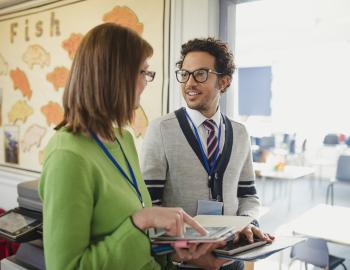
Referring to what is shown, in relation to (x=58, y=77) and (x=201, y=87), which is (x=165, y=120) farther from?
(x=58, y=77)

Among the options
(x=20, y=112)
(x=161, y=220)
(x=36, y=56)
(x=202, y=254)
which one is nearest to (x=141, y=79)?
(x=161, y=220)

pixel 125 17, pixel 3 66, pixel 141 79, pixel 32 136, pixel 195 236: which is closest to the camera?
pixel 195 236

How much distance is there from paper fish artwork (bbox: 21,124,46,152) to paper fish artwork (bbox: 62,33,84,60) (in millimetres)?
703

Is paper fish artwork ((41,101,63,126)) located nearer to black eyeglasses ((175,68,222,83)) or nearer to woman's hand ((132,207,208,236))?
black eyeglasses ((175,68,222,83))

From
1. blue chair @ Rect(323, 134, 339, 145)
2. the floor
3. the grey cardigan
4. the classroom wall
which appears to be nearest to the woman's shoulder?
the grey cardigan

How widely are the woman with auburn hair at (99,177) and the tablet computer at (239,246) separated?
5.3 inches

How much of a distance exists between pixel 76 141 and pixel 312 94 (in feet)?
26.3

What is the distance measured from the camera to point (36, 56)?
2789 millimetres

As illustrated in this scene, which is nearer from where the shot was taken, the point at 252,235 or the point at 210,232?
the point at 210,232

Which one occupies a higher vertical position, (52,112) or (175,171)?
(52,112)

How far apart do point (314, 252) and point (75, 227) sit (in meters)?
2.36

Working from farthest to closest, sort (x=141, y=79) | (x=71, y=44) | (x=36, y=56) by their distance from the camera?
(x=36, y=56)
(x=71, y=44)
(x=141, y=79)

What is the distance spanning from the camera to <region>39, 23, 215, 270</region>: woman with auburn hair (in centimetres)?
78

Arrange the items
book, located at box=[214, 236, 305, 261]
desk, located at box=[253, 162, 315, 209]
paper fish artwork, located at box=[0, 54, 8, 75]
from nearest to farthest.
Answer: book, located at box=[214, 236, 305, 261], paper fish artwork, located at box=[0, 54, 8, 75], desk, located at box=[253, 162, 315, 209]
